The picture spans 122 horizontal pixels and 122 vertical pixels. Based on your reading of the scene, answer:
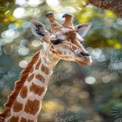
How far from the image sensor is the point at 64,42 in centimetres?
115

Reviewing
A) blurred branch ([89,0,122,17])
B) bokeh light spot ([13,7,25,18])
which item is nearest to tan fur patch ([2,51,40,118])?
blurred branch ([89,0,122,17])

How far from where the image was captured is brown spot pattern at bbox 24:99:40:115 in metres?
1.16

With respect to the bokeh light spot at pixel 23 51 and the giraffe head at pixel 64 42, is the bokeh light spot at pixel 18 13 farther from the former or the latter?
the giraffe head at pixel 64 42

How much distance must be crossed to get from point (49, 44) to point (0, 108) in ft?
1.72

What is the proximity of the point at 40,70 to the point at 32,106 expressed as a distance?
115 millimetres

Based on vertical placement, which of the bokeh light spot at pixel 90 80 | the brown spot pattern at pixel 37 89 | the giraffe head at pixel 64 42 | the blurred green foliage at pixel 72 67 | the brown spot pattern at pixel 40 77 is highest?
the giraffe head at pixel 64 42

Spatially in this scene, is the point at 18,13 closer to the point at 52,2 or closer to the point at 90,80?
the point at 52,2

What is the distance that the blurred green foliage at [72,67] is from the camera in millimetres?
1592

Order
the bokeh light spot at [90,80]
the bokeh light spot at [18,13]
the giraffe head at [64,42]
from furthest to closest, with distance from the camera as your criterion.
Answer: the bokeh light spot at [90,80] → the bokeh light spot at [18,13] → the giraffe head at [64,42]

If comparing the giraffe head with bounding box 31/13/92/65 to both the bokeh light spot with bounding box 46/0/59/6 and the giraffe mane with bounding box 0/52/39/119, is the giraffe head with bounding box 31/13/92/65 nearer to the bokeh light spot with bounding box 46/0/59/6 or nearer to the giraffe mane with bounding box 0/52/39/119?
the giraffe mane with bounding box 0/52/39/119

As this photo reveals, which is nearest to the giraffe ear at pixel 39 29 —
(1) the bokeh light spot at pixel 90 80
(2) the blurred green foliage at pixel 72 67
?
(2) the blurred green foliage at pixel 72 67

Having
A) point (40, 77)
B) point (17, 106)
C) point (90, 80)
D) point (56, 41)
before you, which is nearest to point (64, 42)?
point (56, 41)

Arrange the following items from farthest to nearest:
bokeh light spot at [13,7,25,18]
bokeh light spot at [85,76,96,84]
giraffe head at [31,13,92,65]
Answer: bokeh light spot at [85,76,96,84]
bokeh light spot at [13,7,25,18]
giraffe head at [31,13,92,65]

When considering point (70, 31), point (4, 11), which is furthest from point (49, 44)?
point (4, 11)
